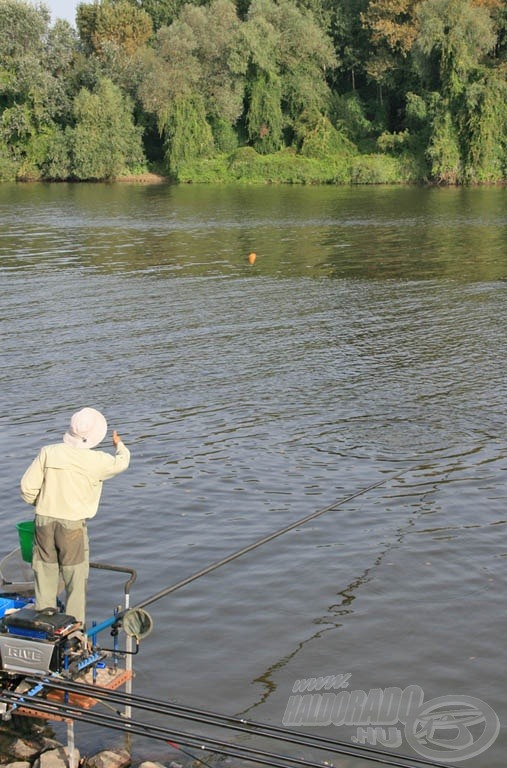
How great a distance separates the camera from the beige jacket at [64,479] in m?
7.06

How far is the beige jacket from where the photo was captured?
23.2ft

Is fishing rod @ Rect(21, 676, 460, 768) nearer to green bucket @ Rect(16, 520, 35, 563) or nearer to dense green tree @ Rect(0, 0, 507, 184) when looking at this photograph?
green bucket @ Rect(16, 520, 35, 563)

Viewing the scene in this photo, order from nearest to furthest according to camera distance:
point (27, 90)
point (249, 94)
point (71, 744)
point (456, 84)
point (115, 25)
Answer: point (71, 744) < point (456, 84) < point (249, 94) < point (27, 90) < point (115, 25)

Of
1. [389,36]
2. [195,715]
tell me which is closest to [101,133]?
[389,36]

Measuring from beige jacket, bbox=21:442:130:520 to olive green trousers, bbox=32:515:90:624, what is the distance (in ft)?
0.31

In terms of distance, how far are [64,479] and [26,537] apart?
2.31 feet

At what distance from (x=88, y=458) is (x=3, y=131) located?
77.1 meters

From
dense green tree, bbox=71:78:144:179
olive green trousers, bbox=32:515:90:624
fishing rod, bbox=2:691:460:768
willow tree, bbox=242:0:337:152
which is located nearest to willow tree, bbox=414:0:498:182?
willow tree, bbox=242:0:337:152

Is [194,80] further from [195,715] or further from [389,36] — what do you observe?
[195,715]

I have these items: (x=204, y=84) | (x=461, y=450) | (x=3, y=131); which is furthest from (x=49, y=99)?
(x=461, y=450)

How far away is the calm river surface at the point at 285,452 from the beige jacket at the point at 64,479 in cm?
173

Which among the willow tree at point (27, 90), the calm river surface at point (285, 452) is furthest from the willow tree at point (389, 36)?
the calm river surface at point (285, 452)

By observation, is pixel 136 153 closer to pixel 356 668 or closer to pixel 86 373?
pixel 86 373

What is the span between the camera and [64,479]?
706 centimetres
